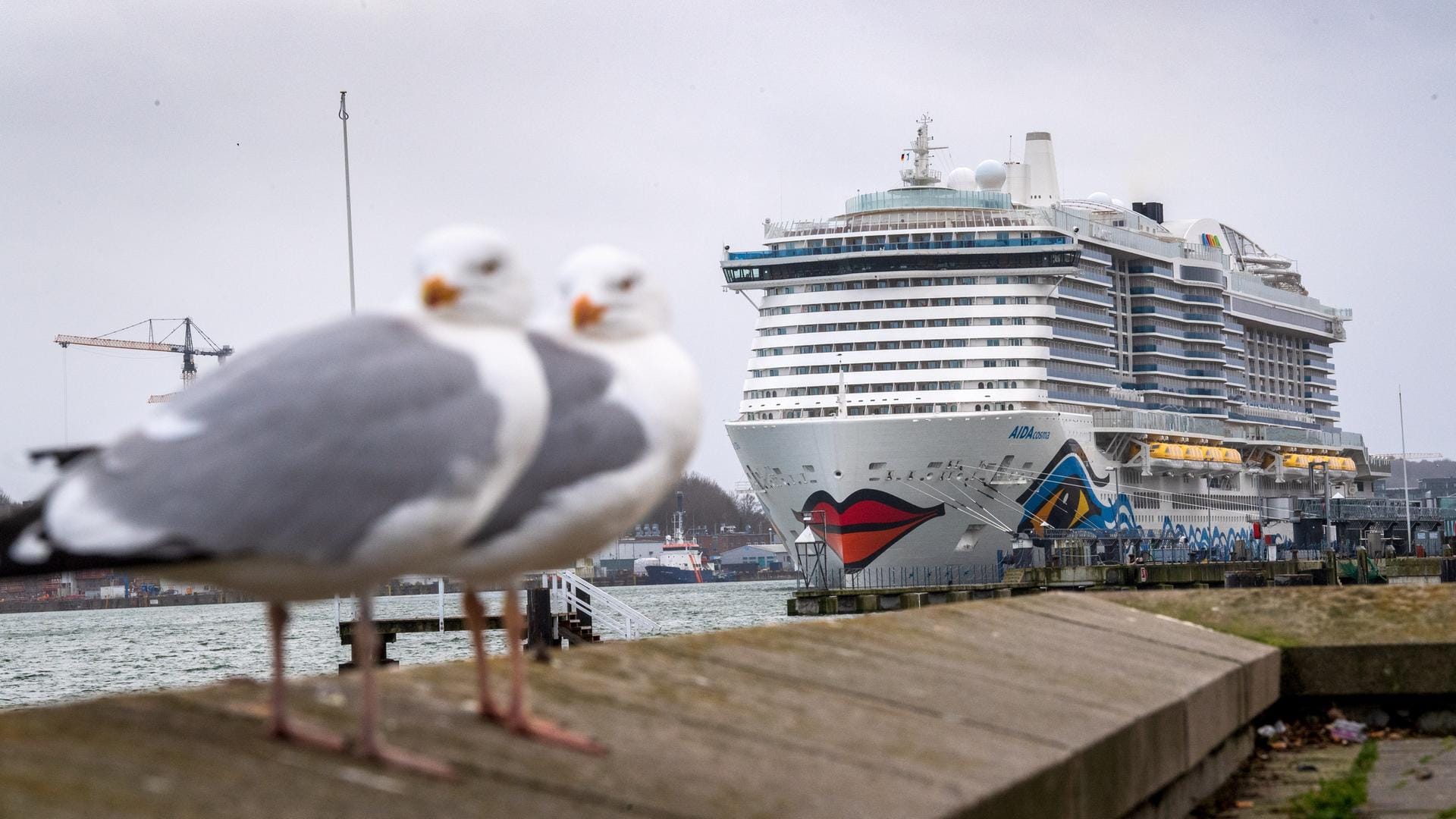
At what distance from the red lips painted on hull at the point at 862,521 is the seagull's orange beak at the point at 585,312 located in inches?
1900

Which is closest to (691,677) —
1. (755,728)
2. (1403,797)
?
(755,728)

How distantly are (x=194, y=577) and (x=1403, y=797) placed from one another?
150 inches

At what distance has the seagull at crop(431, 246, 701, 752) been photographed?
309cm

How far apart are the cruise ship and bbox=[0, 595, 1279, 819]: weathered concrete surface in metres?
45.4

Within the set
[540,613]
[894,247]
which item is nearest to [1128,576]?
[540,613]

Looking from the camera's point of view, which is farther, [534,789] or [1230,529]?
[1230,529]

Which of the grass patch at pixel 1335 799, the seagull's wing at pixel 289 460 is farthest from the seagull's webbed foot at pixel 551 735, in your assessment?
the grass patch at pixel 1335 799

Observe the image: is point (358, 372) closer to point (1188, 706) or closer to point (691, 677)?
point (691, 677)

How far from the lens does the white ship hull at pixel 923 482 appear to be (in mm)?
51125

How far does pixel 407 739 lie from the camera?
315 cm

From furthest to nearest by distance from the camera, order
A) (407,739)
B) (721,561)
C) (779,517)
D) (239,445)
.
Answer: (721,561) < (779,517) < (407,739) < (239,445)

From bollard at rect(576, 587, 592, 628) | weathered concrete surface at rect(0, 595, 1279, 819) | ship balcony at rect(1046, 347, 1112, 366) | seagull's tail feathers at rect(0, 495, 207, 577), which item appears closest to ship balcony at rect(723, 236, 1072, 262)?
ship balcony at rect(1046, 347, 1112, 366)

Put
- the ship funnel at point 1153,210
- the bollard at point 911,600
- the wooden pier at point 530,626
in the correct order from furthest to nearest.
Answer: the ship funnel at point 1153,210
the bollard at point 911,600
the wooden pier at point 530,626

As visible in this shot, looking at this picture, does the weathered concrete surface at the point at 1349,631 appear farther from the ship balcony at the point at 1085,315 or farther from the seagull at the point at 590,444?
the ship balcony at the point at 1085,315
